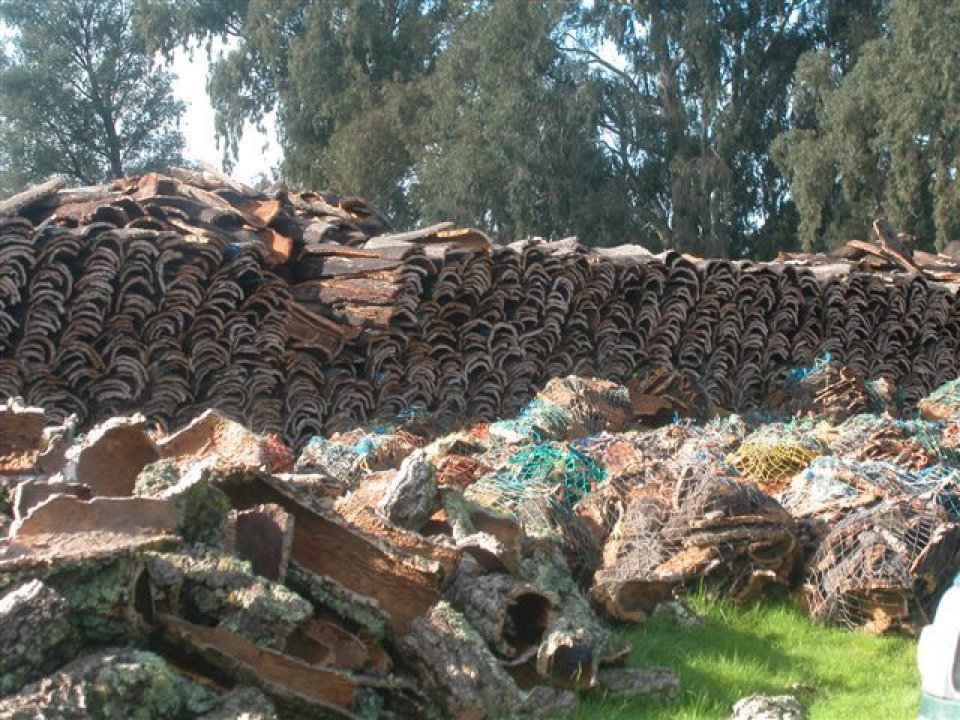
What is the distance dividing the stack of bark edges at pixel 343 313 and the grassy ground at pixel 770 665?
527 centimetres

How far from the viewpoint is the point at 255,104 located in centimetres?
3350

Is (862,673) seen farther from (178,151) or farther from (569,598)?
(178,151)

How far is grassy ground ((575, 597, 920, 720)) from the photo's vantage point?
446 centimetres

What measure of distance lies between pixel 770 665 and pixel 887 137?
66.4ft

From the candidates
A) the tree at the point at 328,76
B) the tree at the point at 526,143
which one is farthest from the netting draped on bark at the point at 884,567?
the tree at the point at 328,76

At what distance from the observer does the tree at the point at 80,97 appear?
3616cm

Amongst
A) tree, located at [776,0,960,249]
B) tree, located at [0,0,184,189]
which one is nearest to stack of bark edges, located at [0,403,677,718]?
tree, located at [776,0,960,249]

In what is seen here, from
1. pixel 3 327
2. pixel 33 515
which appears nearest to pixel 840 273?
pixel 3 327

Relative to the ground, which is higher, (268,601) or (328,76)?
(328,76)

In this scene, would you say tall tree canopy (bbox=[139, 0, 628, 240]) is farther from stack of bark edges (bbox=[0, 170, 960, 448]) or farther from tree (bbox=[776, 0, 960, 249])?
stack of bark edges (bbox=[0, 170, 960, 448])

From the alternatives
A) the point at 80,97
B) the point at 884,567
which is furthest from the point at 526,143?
the point at 884,567

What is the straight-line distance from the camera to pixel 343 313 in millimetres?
10508

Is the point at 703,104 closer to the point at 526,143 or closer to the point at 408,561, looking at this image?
the point at 526,143

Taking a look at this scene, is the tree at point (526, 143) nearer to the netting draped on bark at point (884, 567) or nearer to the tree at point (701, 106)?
the tree at point (701, 106)
